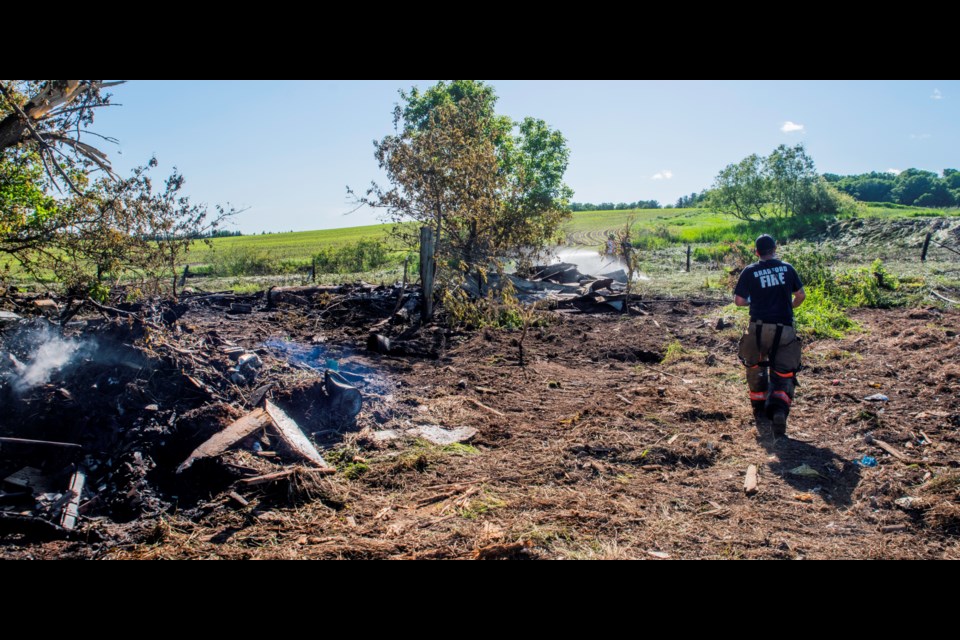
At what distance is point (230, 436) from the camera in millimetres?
4750

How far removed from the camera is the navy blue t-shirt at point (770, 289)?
5477 mm

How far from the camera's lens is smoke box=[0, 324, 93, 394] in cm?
505

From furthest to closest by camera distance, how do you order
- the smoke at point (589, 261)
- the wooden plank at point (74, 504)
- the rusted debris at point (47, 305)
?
the smoke at point (589, 261)
the rusted debris at point (47, 305)
the wooden plank at point (74, 504)

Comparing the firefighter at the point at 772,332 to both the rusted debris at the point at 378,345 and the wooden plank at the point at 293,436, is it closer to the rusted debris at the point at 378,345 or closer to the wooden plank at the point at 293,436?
the wooden plank at the point at 293,436

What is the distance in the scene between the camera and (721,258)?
85.2ft

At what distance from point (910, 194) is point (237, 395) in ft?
232

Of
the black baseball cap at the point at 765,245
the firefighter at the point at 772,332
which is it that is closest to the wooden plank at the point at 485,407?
the firefighter at the point at 772,332

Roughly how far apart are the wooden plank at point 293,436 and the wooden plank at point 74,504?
5.02ft

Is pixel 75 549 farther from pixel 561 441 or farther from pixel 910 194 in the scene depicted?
pixel 910 194

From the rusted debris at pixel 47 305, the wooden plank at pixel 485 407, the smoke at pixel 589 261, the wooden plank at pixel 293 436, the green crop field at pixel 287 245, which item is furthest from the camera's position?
the green crop field at pixel 287 245

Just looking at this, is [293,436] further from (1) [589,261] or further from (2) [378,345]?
(1) [589,261]
